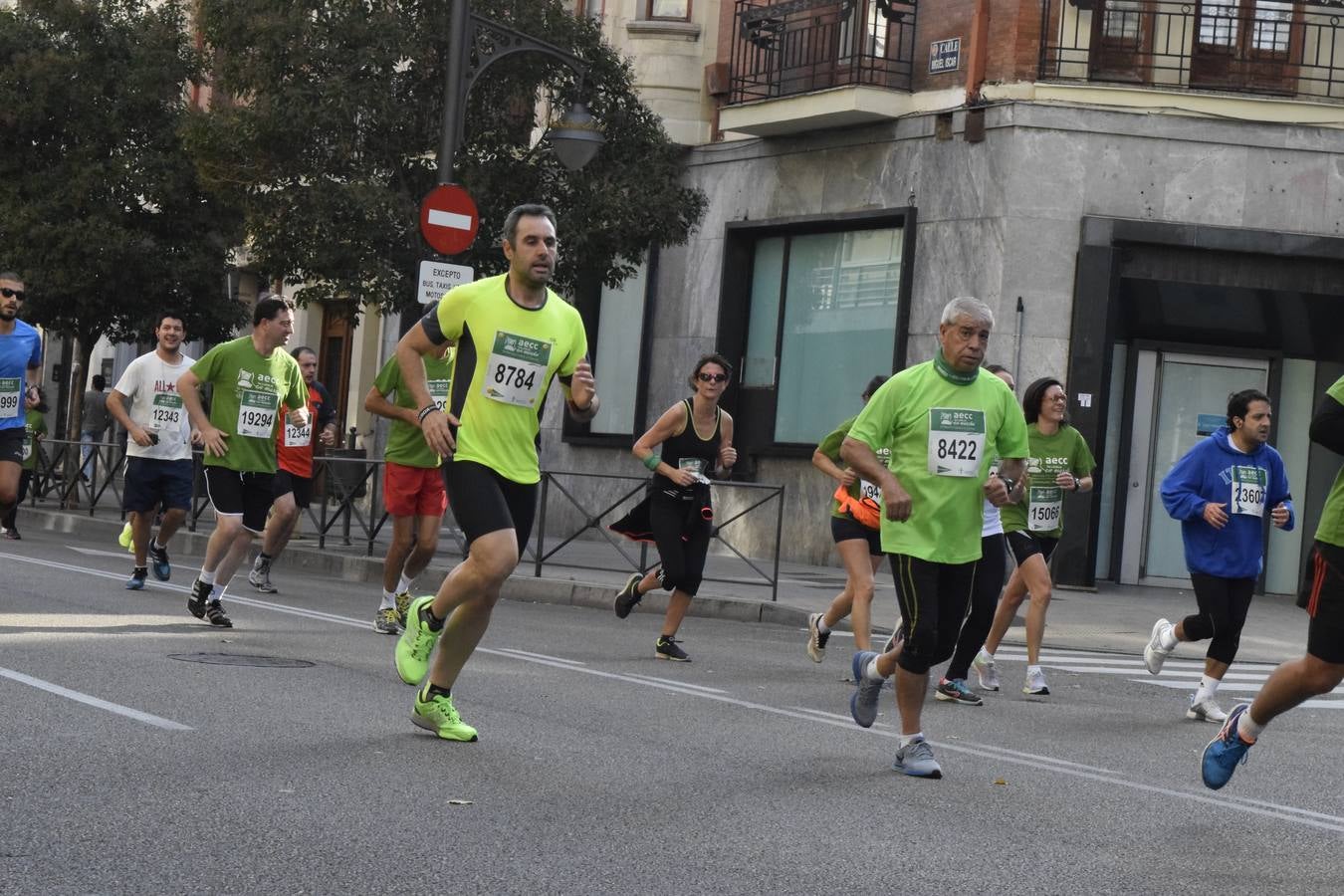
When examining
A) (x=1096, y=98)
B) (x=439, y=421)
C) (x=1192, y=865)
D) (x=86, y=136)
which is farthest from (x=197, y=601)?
(x=86, y=136)

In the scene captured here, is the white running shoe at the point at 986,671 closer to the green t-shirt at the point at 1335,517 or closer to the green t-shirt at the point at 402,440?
the green t-shirt at the point at 402,440

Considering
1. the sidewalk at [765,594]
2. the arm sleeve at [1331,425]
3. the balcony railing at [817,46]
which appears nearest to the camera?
the arm sleeve at [1331,425]

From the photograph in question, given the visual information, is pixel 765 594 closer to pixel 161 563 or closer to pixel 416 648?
pixel 161 563

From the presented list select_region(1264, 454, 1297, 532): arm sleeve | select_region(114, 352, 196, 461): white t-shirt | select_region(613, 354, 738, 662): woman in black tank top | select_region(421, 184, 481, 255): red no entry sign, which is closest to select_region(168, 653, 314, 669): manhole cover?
select_region(613, 354, 738, 662): woman in black tank top

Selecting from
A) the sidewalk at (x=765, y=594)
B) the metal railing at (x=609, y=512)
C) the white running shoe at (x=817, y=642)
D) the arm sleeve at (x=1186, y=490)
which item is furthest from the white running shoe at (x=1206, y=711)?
the metal railing at (x=609, y=512)

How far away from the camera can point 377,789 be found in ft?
20.8

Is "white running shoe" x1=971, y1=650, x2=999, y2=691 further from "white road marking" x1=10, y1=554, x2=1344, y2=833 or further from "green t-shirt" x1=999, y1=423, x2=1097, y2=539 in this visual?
"white road marking" x1=10, y1=554, x2=1344, y2=833

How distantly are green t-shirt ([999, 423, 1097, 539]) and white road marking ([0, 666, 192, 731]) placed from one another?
532 cm

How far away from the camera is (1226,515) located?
1022 cm

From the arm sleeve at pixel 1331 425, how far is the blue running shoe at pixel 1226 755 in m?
0.98

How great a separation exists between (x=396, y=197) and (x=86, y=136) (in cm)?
989

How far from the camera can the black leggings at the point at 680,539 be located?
12031 mm

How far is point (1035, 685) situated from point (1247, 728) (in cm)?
440

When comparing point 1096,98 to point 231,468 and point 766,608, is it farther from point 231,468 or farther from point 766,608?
point 231,468
